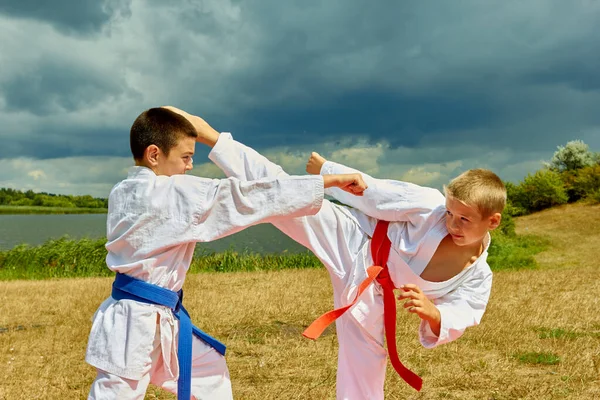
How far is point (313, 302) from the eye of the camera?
828cm

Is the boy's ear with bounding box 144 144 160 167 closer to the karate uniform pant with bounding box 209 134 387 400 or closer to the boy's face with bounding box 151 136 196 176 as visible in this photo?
the boy's face with bounding box 151 136 196 176

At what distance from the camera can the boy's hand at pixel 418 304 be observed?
2.55 meters

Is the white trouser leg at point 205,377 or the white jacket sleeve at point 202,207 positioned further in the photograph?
the white trouser leg at point 205,377

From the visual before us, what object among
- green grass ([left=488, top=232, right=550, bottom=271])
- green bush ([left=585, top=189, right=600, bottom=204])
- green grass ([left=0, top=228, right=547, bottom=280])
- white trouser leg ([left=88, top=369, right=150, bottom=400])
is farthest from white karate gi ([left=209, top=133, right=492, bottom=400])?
green bush ([left=585, top=189, right=600, bottom=204])

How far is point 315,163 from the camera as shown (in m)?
3.25

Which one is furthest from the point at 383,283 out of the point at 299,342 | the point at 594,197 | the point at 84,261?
the point at 594,197

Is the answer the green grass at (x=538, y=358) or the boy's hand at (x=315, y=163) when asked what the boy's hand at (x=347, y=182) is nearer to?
the boy's hand at (x=315, y=163)

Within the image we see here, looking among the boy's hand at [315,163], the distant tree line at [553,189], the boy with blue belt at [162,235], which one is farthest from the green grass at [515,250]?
the boy with blue belt at [162,235]

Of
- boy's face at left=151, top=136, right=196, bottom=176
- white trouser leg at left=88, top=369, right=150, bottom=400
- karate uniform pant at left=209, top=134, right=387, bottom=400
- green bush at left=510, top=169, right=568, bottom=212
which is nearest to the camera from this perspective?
white trouser leg at left=88, top=369, right=150, bottom=400

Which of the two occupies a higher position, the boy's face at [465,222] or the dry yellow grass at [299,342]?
the boy's face at [465,222]

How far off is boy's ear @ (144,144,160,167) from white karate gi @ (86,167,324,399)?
2.2 inches

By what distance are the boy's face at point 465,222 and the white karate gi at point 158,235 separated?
68 centimetres

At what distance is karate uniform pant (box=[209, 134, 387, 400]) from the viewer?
2.97 meters

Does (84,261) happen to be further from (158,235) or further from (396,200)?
(396,200)
